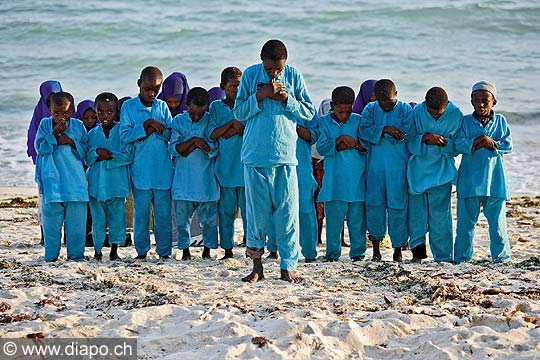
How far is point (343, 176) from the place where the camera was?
711cm

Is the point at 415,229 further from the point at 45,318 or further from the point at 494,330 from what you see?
the point at 45,318

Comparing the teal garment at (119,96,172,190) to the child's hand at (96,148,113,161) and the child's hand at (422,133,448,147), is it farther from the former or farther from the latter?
the child's hand at (422,133,448,147)

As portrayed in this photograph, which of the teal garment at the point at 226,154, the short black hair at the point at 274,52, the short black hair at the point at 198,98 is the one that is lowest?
the teal garment at the point at 226,154

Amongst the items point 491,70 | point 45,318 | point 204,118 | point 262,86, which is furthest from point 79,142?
point 491,70

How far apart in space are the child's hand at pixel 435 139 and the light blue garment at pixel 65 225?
275 cm

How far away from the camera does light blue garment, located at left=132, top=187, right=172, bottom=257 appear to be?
7266mm

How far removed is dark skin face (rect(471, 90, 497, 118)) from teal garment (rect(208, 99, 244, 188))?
1.87 metres

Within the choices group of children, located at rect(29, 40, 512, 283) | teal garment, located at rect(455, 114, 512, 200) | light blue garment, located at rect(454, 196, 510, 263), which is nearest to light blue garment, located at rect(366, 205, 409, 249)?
group of children, located at rect(29, 40, 512, 283)

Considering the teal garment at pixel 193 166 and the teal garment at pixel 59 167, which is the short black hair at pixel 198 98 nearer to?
the teal garment at pixel 193 166

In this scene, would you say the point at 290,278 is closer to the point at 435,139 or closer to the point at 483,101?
the point at 435,139

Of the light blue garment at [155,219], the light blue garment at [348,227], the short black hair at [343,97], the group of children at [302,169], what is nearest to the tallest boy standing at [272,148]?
the group of children at [302,169]

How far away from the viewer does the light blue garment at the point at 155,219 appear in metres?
7.27

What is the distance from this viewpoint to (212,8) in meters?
26.8

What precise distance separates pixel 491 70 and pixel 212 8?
8916 millimetres
